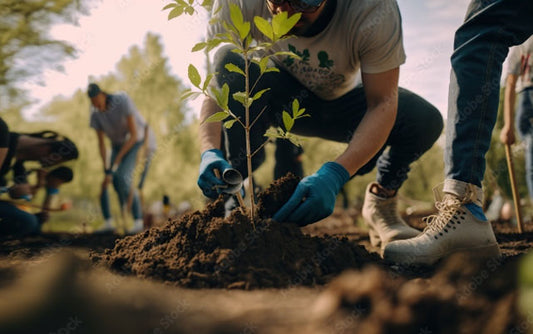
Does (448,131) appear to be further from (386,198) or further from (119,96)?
(119,96)

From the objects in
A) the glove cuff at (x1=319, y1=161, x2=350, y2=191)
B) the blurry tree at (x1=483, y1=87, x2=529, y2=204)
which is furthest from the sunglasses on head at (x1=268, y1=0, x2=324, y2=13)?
the blurry tree at (x1=483, y1=87, x2=529, y2=204)

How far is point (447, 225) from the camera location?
1688 mm

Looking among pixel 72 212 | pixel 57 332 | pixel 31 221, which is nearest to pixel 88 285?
pixel 57 332

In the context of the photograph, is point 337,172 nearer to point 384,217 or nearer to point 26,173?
point 384,217

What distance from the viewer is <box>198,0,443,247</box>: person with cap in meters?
1.82

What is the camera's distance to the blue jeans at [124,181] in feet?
17.4

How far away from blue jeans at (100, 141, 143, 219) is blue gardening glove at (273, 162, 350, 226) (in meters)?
4.18

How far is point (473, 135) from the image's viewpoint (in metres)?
1.68

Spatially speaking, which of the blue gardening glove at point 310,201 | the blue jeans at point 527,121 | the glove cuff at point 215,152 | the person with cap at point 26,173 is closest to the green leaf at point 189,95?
the glove cuff at point 215,152

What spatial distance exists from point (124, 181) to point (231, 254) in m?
4.36

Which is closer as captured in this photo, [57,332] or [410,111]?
[57,332]

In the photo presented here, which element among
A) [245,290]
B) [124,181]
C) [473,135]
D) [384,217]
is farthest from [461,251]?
[124,181]

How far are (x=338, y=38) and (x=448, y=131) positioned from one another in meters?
0.87

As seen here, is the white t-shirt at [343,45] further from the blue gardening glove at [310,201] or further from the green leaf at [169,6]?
the blue gardening glove at [310,201]
